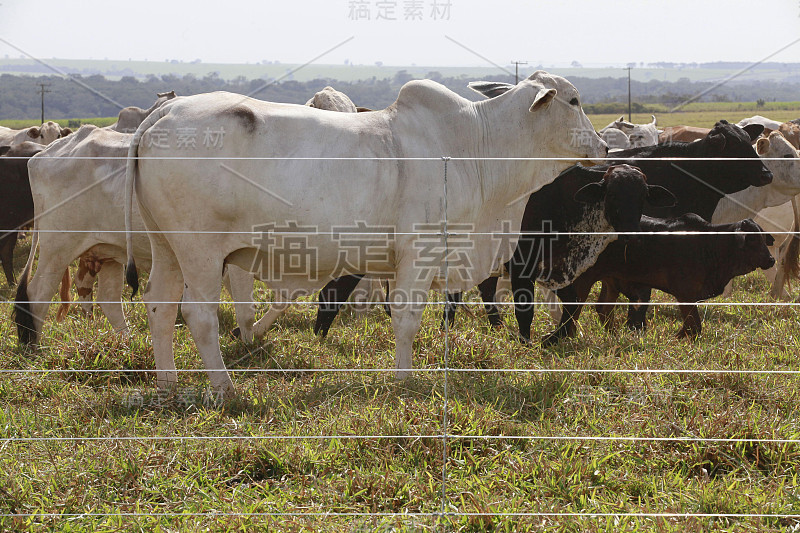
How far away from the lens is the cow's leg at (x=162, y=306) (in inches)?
204

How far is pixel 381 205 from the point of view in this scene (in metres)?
5.06

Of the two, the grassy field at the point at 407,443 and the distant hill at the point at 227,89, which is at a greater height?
the distant hill at the point at 227,89

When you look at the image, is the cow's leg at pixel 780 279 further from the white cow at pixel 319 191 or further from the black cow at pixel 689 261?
the white cow at pixel 319 191

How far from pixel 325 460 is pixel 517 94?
10.5ft

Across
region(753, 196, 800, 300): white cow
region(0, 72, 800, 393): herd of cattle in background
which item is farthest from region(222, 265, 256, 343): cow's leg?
region(753, 196, 800, 300): white cow

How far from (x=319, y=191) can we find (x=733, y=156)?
15.8 feet

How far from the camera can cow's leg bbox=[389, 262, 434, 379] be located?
5195mm

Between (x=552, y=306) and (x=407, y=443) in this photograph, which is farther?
(x=552, y=306)

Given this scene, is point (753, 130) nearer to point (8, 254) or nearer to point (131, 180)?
point (131, 180)

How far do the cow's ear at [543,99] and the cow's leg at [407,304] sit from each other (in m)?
1.45

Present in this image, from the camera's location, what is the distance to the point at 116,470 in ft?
12.6

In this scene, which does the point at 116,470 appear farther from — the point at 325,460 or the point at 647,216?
the point at 647,216

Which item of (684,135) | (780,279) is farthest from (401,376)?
(684,135)

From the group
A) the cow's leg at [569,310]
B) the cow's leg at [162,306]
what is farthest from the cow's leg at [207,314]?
the cow's leg at [569,310]
